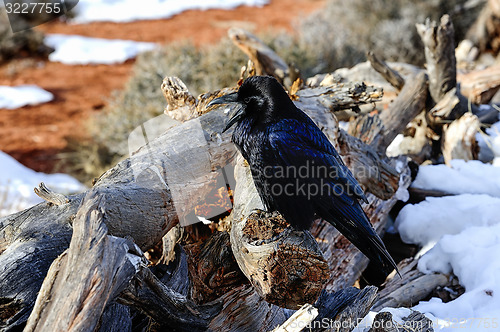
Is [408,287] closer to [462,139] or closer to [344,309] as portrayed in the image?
[344,309]

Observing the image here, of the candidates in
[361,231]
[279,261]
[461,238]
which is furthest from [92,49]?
[279,261]

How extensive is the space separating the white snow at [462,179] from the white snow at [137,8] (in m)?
13.5

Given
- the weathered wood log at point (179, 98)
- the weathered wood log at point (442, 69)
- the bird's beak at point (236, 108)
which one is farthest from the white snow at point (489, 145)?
the bird's beak at point (236, 108)

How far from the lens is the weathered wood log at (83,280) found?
1648mm

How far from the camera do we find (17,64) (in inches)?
440

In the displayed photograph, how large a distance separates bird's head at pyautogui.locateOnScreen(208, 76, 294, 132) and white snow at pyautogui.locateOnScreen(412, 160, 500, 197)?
2.13 m

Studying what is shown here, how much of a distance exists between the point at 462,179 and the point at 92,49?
425 inches

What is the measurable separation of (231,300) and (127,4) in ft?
54.9

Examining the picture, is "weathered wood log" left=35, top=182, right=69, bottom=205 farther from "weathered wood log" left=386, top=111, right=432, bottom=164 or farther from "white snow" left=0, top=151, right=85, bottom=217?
"weathered wood log" left=386, top=111, right=432, bottom=164

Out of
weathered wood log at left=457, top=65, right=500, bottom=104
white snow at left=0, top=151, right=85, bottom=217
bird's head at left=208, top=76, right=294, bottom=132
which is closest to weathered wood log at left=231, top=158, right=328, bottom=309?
bird's head at left=208, top=76, right=294, bottom=132

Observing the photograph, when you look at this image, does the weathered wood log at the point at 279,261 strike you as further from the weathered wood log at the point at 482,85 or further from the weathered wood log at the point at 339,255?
the weathered wood log at the point at 482,85

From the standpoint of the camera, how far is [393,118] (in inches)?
172

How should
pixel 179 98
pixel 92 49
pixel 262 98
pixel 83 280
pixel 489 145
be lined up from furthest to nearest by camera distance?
pixel 92 49 → pixel 489 145 → pixel 179 98 → pixel 262 98 → pixel 83 280

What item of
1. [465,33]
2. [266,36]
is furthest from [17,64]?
[465,33]
